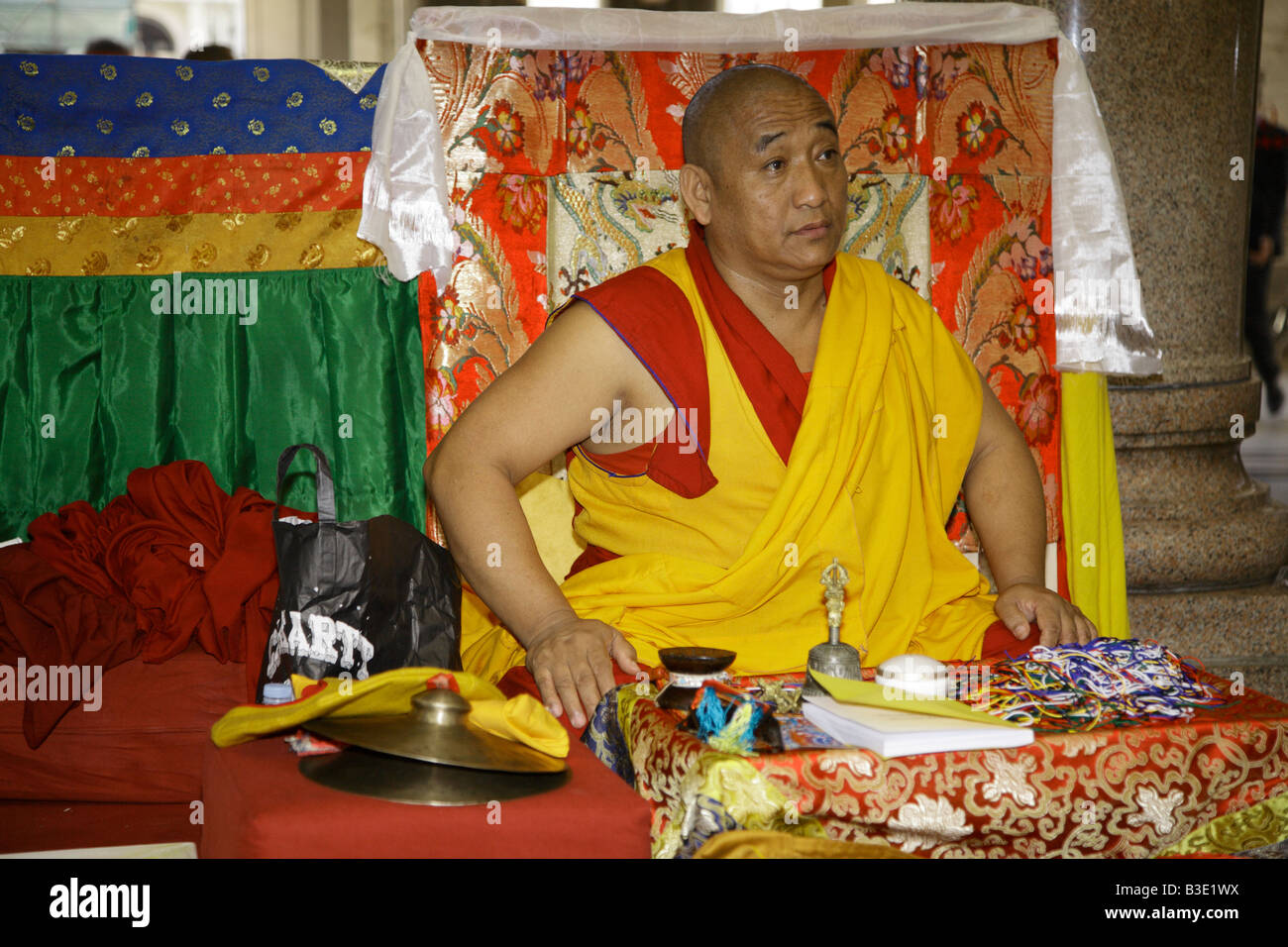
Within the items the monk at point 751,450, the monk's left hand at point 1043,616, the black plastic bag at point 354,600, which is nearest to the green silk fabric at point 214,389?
the black plastic bag at point 354,600

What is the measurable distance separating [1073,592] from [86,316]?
2.49m

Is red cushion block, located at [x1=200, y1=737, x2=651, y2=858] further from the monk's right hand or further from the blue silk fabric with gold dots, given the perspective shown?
the blue silk fabric with gold dots

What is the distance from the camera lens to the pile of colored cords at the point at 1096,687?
1.66 m

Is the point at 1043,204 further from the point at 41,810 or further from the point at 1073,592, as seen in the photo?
the point at 41,810

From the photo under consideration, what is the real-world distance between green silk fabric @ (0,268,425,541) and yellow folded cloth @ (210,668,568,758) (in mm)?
1479

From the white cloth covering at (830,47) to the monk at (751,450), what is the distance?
19.4 inches

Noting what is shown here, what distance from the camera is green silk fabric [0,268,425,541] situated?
2.96 m

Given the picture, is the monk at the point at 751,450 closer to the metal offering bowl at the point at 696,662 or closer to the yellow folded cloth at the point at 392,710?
the metal offering bowl at the point at 696,662

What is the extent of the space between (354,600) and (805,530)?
89 cm

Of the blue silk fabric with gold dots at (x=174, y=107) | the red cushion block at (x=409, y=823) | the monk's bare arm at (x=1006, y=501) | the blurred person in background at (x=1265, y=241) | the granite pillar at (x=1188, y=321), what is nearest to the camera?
the red cushion block at (x=409, y=823)

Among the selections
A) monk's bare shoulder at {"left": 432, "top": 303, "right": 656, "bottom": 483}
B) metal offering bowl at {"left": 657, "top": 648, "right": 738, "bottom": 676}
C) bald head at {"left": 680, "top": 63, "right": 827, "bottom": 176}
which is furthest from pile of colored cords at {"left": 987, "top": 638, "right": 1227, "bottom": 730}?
bald head at {"left": 680, "top": 63, "right": 827, "bottom": 176}
